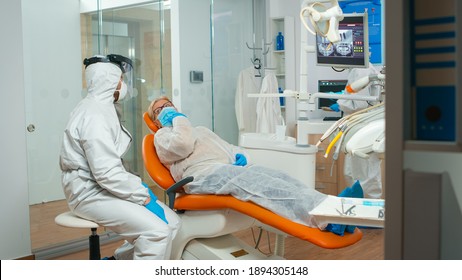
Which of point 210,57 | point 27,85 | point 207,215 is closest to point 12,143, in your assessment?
point 27,85

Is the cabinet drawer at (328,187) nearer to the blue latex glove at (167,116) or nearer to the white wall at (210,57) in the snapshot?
the white wall at (210,57)

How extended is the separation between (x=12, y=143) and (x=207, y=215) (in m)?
1.54

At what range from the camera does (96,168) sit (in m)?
2.62

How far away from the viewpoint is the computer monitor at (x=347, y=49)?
279 cm

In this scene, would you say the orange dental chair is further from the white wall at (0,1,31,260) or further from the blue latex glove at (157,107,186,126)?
the white wall at (0,1,31,260)

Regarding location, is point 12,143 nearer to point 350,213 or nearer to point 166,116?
point 166,116

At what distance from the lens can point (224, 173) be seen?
2822 mm

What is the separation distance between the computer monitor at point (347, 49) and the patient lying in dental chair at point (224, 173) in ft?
2.29

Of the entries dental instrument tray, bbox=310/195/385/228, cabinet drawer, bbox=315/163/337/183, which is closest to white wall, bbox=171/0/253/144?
cabinet drawer, bbox=315/163/337/183

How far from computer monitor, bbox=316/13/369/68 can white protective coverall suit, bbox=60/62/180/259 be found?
1.22 metres

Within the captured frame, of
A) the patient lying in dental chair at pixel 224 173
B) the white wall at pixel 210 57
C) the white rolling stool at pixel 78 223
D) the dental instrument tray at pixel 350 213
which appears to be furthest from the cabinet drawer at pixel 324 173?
the dental instrument tray at pixel 350 213

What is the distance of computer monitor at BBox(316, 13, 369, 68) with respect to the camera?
279 centimetres
